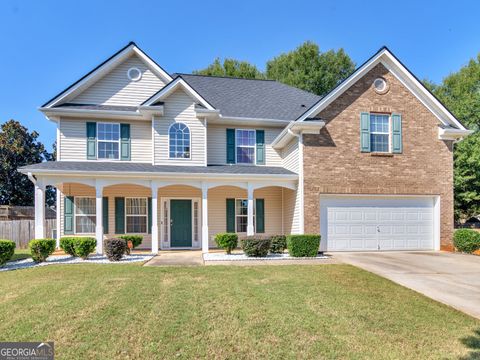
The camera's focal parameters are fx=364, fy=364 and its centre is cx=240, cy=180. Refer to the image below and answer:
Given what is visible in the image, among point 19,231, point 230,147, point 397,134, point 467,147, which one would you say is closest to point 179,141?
point 230,147

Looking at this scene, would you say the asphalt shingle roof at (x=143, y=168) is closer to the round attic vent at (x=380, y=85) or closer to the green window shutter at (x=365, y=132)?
the green window shutter at (x=365, y=132)

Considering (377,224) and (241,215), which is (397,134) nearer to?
(377,224)

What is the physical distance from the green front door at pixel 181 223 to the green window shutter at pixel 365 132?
822 cm

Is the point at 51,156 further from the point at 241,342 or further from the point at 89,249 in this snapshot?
the point at 241,342

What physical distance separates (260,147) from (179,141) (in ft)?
13.0

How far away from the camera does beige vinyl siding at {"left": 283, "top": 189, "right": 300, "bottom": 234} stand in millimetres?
15562

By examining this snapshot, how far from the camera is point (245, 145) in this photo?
58.3 feet

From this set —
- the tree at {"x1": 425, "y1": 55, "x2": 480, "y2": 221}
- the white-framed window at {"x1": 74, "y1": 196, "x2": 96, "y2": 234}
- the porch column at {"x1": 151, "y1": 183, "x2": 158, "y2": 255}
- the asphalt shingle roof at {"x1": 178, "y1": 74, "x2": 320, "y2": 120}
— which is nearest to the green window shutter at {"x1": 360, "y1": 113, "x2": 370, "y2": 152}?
the asphalt shingle roof at {"x1": 178, "y1": 74, "x2": 320, "y2": 120}

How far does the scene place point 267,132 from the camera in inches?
704

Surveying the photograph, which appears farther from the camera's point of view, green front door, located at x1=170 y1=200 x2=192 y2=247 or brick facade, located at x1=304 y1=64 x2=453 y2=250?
green front door, located at x1=170 y1=200 x2=192 y2=247

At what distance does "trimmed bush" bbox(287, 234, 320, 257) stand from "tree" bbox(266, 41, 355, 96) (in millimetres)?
27446

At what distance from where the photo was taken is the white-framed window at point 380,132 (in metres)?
15.6

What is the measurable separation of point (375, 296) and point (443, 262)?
6018 millimetres

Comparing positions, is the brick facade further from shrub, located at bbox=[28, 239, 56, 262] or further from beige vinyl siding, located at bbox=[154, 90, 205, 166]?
shrub, located at bbox=[28, 239, 56, 262]
